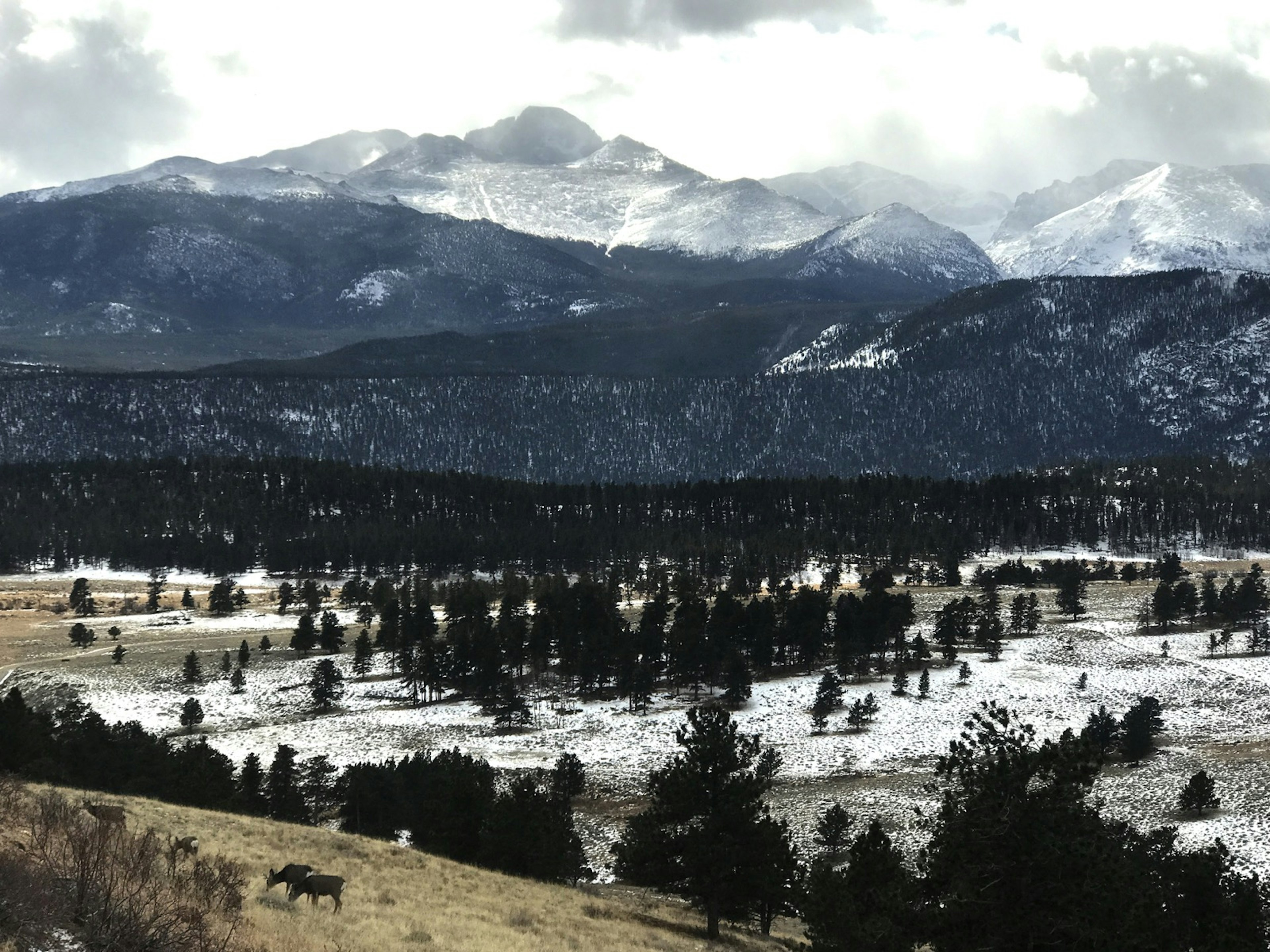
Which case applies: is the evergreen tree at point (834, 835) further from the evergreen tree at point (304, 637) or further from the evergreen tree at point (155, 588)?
the evergreen tree at point (155, 588)

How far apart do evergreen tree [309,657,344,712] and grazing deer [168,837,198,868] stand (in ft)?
223

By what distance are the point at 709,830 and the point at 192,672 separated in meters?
79.3

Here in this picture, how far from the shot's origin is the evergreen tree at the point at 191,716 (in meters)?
90.9

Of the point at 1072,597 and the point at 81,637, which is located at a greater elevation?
the point at 1072,597

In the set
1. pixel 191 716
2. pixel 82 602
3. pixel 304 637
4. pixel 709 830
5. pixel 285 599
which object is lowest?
pixel 191 716

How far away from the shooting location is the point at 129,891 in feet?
65.4


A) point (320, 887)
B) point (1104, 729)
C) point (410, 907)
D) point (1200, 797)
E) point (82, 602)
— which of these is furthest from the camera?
point (82, 602)

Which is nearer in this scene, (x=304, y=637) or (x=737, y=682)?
(x=737, y=682)

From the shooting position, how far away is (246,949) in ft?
65.4

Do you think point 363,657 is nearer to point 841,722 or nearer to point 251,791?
point 841,722

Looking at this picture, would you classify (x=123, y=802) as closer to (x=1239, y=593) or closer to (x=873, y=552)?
(x=1239, y=593)

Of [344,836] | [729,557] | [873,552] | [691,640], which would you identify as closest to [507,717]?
[691,640]

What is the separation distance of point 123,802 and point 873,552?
15949 centimetres

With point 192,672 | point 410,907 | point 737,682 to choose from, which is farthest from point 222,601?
point 410,907
